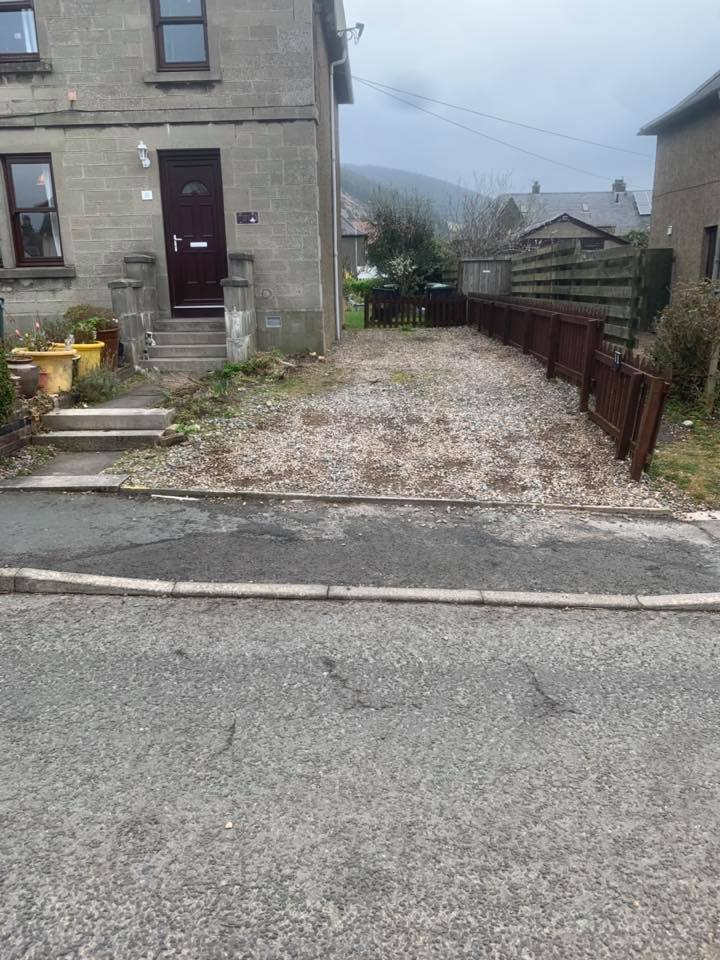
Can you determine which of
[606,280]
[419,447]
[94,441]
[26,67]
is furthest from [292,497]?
[26,67]

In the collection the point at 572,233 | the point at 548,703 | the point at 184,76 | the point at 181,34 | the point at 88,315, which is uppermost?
the point at 181,34

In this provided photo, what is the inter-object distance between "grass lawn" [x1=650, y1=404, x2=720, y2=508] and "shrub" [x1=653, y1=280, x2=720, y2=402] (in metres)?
0.39

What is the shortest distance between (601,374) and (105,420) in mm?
5639

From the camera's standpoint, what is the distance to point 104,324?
10078mm

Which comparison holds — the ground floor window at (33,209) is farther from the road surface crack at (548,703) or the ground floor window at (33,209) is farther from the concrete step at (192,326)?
the road surface crack at (548,703)

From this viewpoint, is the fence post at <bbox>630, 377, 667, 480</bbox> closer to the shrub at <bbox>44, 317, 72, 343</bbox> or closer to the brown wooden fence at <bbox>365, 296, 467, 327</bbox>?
the shrub at <bbox>44, 317, 72, 343</bbox>

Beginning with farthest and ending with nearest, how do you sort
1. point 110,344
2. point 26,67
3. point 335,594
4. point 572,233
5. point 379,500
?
point 572,233, point 26,67, point 110,344, point 379,500, point 335,594

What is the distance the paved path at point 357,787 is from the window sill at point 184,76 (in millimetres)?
10051

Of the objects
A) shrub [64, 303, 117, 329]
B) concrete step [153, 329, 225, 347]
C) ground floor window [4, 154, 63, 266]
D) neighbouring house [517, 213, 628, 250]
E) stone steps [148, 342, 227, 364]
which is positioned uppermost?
neighbouring house [517, 213, 628, 250]

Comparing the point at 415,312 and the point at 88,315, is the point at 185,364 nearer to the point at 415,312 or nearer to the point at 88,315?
the point at 88,315

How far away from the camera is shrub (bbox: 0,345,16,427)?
6.38 meters

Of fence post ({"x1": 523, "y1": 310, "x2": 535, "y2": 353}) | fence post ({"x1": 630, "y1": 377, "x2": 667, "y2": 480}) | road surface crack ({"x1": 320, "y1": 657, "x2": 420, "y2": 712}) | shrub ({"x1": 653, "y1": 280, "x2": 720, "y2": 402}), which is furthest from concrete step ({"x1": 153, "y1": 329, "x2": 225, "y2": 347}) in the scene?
road surface crack ({"x1": 320, "y1": 657, "x2": 420, "y2": 712})

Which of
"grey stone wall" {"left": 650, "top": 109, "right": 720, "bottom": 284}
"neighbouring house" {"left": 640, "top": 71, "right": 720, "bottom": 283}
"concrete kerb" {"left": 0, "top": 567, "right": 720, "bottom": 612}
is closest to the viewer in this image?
"concrete kerb" {"left": 0, "top": 567, "right": 720, "bottom": 612}

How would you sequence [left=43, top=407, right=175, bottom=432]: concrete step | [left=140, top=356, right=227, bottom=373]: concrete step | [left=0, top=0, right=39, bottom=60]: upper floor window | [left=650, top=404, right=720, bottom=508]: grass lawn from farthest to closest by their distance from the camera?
[left=140, top=356, right=227, bottom=373]: concrete step < [left=0, top=0, right=39, bottom=60]: upper floor window < [left=43, top=407, right=175, bottom=432]: concrete step < [left=650, top=404, right=720, bottom=508]: grass lawn
